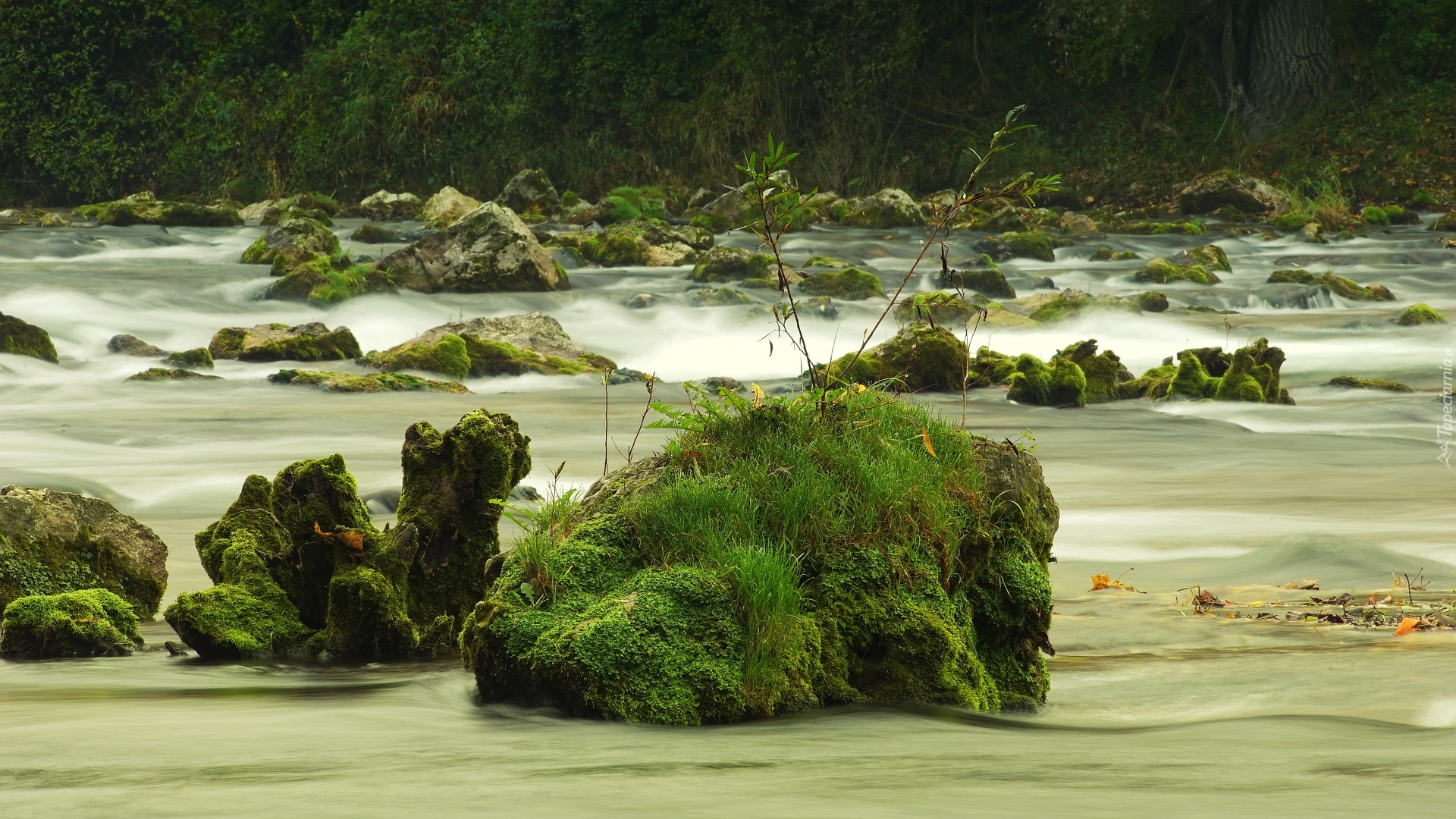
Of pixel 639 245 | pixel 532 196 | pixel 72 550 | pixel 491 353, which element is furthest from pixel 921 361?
pixel 532 196

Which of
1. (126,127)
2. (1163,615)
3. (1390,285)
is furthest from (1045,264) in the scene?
(126,127)

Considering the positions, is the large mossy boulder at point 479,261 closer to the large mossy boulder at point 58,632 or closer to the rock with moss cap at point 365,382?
the rock with moss cap at point 365,382

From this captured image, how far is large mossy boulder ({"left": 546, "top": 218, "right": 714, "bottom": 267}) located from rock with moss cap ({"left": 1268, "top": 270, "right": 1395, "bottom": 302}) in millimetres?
7757

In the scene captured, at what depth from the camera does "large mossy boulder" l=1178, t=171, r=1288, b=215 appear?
26875 mm

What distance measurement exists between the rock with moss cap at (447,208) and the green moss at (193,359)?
1274cm

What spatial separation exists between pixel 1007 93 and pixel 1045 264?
10666 millimetres

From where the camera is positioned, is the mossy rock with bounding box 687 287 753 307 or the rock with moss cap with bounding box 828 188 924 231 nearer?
the mossy rock with bounding box 687 287 753 307

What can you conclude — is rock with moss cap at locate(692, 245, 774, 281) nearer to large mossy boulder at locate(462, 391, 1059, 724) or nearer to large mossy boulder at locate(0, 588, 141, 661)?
large mossy boulder at locate(0, 588, 141, 661)

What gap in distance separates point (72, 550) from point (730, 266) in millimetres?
15281

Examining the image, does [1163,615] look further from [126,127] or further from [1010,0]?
[126,127]

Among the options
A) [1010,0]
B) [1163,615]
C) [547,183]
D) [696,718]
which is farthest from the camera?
[1010,0]

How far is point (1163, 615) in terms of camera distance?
5.09 meters

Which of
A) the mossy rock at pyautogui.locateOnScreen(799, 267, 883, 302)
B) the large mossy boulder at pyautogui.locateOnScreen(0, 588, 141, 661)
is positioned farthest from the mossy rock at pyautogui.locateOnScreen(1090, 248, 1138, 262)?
the large mossy boulder at pyautogui.locateOnScreen(0, 588, 141, 661)

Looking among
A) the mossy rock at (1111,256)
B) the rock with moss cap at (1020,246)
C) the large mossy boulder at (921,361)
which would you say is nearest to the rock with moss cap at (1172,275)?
the mossy rock at (1111,256)
